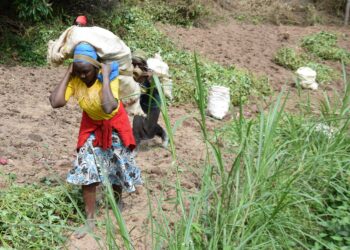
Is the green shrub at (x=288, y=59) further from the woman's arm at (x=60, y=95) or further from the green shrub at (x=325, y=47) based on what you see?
the woman's arm at (x=60, y=95)

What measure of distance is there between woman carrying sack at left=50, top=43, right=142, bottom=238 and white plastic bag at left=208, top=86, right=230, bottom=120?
2.87 metres

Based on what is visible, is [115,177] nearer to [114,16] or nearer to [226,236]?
[226,236]

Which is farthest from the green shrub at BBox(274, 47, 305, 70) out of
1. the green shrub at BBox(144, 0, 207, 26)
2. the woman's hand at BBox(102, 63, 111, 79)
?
the woman's hand at BBox(102, 63, 111, 79)

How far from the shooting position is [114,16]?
8234mm

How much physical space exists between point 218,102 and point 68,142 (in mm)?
2264

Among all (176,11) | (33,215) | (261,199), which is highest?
(261,199)

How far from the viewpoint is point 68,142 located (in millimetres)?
4516

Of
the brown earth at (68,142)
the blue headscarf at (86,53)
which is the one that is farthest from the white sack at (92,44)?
the brown earth at (68,142)

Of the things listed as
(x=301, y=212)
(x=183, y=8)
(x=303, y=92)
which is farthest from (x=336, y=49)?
(x=301, y=212)

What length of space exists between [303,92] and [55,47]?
531 cm

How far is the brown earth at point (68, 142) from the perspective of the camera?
344 centimetres

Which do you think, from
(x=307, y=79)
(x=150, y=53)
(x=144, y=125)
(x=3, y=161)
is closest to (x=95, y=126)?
(x=3, y=161)

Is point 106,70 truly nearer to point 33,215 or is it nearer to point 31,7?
point 33,215

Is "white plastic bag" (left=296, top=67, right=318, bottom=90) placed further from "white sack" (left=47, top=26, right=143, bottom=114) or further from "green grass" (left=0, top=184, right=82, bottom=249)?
"green grass" (left=0, top=184, right=82, bottom=249)
